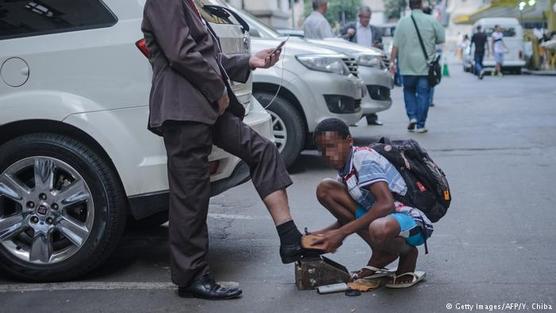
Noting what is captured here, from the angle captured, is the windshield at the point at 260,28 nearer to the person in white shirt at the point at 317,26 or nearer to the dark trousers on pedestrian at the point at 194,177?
the person in white shirt at the point at 317,26

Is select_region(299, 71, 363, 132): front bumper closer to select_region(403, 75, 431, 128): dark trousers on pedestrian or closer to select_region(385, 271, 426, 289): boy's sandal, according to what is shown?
select_region(403, 75, 431, 128): dark trousers on pedestrian

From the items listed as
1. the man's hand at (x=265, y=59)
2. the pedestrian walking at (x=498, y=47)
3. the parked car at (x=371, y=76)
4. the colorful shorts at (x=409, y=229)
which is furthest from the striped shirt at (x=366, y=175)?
the pedestrian walking at (x=498, y=47)

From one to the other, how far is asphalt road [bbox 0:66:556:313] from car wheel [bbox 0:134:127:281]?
153 millimetres

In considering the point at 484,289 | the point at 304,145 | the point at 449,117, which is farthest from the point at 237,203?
the point at 449,117

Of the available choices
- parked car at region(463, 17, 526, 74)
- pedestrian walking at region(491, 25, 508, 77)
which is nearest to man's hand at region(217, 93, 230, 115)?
pedestrian walking at region(491, 25, 508, 77)

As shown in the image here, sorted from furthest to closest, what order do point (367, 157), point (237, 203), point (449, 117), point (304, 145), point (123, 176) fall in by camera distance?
point (449, 117), point (304, 145), point (237, 203), point (123, 176), point (367, 157)

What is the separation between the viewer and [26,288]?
173 inches

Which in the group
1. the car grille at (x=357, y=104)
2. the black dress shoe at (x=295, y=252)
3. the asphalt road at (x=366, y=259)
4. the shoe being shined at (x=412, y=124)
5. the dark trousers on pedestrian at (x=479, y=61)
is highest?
the car grille at (x=357, y=104)

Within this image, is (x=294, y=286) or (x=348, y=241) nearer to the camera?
(x=294, y=286)

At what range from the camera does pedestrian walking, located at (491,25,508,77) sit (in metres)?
27.1

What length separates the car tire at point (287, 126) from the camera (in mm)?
7672

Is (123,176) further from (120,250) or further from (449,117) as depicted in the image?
(449,117)

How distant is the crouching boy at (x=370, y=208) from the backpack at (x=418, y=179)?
34 millimetres

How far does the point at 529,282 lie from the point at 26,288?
9.25 ft
